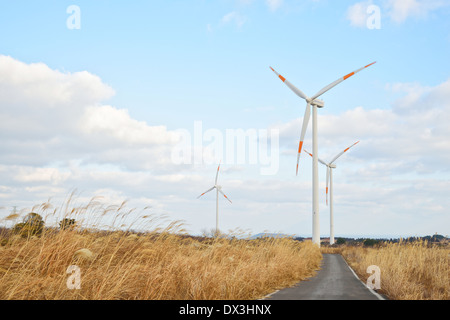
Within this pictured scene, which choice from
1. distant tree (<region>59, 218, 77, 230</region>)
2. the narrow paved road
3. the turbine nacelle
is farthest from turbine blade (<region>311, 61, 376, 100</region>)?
distant tree (<region>59, 218, 77, 230</region>)

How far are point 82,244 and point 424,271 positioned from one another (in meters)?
14.7

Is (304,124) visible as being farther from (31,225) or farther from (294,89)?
(31,225)

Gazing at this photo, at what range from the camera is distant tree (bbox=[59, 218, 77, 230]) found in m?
12.1

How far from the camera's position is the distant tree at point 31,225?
11815 mm

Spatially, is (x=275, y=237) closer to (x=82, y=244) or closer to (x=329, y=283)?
(x=329, y=283)

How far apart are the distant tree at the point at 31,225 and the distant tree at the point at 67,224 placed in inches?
21.2

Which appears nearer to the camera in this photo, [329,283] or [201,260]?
[201,260]

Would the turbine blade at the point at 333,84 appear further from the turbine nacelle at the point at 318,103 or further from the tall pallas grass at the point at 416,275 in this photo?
the tall pallas grass at the point at 416,275
